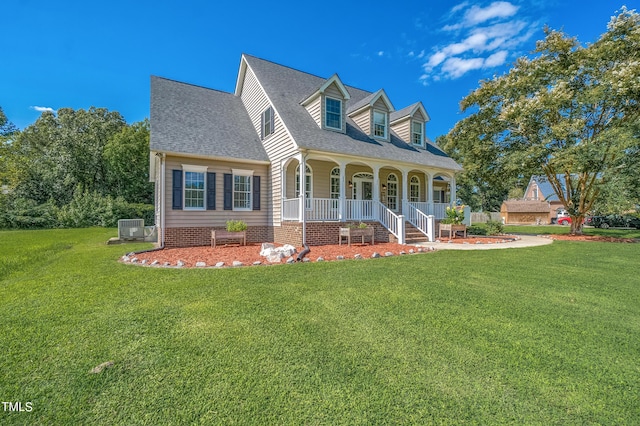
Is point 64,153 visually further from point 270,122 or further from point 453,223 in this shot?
point 453,223

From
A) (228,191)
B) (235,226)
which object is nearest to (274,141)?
(228,191)

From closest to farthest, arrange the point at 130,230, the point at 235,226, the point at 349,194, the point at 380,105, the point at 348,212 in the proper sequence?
the point at 235,226 → the point at 348,212 → the point at 130,230 → the point at 380,105 → the point at 349,194

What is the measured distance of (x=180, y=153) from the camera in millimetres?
10570

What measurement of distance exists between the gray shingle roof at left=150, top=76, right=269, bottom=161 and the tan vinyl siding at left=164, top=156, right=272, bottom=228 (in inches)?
17.6

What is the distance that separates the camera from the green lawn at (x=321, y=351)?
6.91 feet

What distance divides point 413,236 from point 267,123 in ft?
25.9

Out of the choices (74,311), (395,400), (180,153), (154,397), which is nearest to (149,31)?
(180,153)

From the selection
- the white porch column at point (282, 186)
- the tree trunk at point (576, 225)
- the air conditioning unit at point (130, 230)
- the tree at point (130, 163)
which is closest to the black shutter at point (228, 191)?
the white porch column at point (282, 186)

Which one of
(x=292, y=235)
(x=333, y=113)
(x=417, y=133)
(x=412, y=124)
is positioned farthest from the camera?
(x=417, y=133)

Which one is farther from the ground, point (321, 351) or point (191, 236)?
point (191, 236)

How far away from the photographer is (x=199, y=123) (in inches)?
496

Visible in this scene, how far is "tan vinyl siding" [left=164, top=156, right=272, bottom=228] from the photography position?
35.3 feet

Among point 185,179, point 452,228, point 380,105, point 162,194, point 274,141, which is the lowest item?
point 452,228

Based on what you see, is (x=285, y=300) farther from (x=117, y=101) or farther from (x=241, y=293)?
(x=117, y=101)
